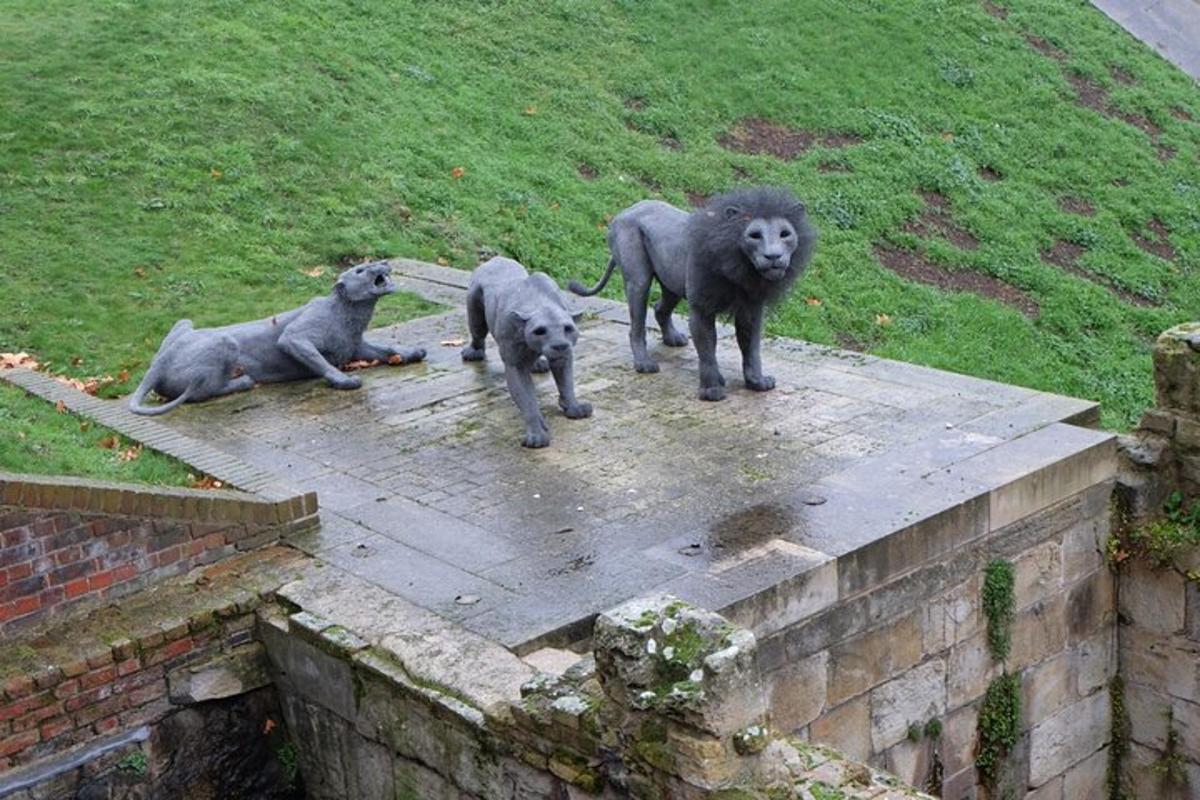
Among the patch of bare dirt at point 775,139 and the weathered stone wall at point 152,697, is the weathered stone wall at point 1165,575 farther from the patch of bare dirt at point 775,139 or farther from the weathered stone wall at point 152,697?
the patch of bare dirt at point 775,139

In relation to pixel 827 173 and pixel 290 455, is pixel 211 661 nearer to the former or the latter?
pixel 290 455

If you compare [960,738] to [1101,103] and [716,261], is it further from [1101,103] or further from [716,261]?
[1101,103]

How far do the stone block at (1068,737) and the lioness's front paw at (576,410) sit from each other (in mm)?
3388

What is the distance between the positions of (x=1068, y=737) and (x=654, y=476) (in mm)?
3118

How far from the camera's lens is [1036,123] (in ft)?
67.3

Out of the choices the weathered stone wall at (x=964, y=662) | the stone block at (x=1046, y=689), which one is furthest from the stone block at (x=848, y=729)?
the stone block at (x=1046, y=689)

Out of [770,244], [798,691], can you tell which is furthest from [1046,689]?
[770,244]

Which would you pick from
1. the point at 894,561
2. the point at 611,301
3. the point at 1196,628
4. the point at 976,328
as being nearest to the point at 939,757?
the point at 894,561

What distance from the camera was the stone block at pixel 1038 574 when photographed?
879 cm

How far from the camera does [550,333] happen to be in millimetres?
9156

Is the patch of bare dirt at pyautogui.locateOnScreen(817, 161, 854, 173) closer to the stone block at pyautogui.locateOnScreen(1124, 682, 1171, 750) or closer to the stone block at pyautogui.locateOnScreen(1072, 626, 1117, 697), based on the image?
the stone block at pyautogui.locateOnScreen(1072, 626, 1117, 697)

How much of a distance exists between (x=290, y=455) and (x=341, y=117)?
8.15 metres

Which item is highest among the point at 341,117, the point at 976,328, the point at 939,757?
the point at 341,117

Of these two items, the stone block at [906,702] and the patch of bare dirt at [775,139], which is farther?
the patch of bare dirt at [775,139]
